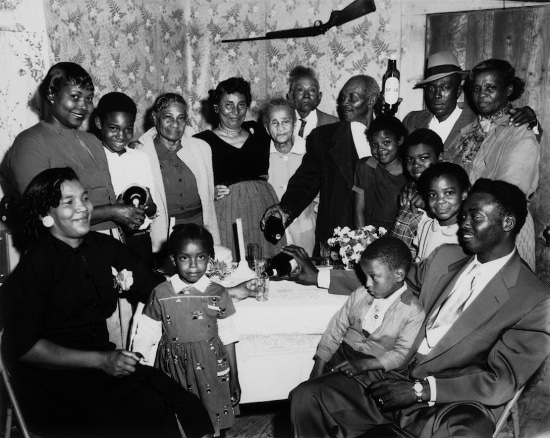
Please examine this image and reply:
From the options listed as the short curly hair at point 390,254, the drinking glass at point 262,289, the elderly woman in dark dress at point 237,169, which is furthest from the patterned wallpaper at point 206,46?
the short curly hair at point 390,254

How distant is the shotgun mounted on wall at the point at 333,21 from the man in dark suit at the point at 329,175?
6.28ft

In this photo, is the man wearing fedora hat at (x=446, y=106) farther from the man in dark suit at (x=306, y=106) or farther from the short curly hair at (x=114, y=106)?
the short curly hair at (x=114, y=106)

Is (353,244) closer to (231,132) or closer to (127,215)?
(127,215)

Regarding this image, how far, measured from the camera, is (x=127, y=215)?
11.9 ft

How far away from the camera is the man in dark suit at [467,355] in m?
2.54

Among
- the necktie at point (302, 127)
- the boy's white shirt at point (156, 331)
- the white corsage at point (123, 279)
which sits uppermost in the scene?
the necktie at point (302, 127)

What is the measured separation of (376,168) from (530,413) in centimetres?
209

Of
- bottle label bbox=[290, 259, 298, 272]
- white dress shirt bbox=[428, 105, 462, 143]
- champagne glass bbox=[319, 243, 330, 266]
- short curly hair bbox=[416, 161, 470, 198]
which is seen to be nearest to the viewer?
short curly hair bbox=[416, 161, 470, 198]

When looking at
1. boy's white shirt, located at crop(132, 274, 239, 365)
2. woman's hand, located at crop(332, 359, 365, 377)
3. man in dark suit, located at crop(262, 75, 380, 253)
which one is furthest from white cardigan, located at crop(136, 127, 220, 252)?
woman's hand, located at crop(332, 359, 365, 377)

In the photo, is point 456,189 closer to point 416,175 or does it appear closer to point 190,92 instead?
point 416,175

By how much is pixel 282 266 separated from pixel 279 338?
0.50 meters

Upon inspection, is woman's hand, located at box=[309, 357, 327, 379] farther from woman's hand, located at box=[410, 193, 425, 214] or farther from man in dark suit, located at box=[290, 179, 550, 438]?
woman's hand, located at box=[410, 193, 425, 214]

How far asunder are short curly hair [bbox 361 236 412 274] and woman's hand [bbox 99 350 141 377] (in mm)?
1257

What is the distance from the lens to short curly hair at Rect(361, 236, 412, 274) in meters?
3.05
